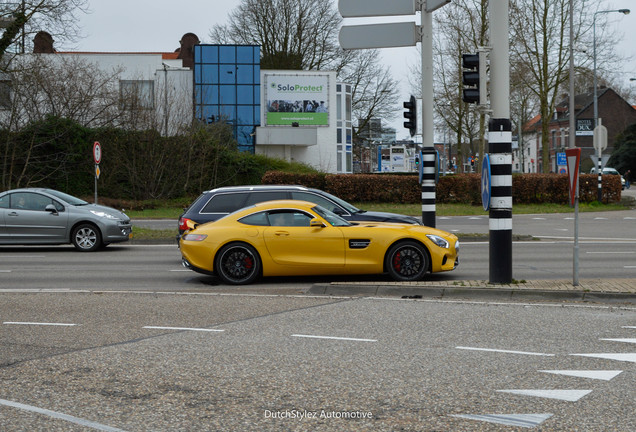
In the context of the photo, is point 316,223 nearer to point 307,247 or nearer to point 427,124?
point 307,247

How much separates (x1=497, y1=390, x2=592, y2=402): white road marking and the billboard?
52.2 meters

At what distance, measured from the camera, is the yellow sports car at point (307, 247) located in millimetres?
12742

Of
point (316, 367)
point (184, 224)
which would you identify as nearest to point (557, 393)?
point (316, 367)

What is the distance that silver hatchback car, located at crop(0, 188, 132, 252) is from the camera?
19234mm

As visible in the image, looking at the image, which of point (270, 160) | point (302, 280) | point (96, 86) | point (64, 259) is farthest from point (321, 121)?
point (302, 280)

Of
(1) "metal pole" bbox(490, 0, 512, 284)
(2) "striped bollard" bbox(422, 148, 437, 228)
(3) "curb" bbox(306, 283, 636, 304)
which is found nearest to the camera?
(3) "curb" bbox(306, 283, 636, 304)

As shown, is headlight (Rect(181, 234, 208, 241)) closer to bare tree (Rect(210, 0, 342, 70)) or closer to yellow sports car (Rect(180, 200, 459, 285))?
yellow sports car (Rect(180, 200, 459, 285))

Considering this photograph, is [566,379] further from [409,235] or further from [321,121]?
[321,121]

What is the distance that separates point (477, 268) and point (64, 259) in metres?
8.99

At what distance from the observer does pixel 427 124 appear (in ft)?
59.3

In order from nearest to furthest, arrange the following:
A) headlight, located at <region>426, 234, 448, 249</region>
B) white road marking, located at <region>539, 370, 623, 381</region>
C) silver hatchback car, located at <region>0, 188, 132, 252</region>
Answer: white road marking, located at <region>539, 370, 623, 381</region>
headlight, located at <region>426, 234, 448, 249</region>
silver hatchback car, located at <region>0, 188, 132, 252</region>

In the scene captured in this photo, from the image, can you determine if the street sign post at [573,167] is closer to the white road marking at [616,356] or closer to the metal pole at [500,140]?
the metal pole at [500,140]

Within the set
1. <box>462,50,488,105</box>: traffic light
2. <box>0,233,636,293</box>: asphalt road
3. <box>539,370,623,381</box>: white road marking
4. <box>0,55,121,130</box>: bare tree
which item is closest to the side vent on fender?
<box>0,233,636,293</box>: asphalt road

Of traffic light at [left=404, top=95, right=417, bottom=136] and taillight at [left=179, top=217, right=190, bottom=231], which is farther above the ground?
traffic light at [left=404, top=95, right=417, bottom=136]
